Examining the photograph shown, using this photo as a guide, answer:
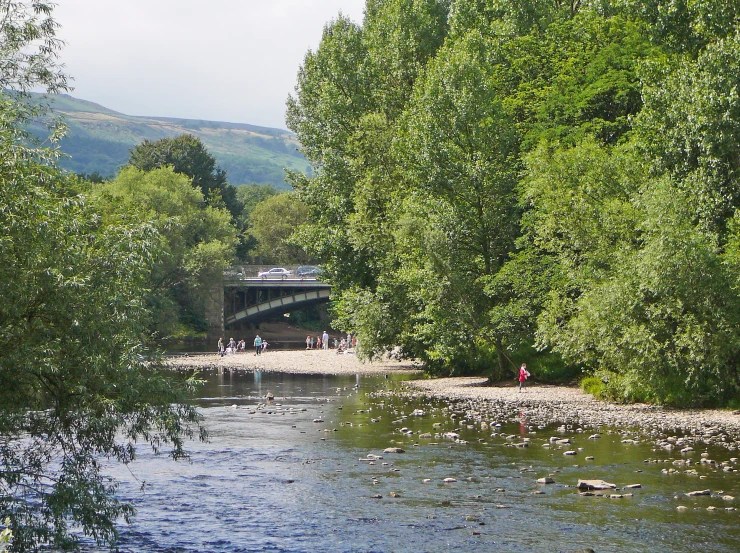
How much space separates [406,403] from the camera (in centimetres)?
4547

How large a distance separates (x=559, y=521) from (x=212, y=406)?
2748 centimetres

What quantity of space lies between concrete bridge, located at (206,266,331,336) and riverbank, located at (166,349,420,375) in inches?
803

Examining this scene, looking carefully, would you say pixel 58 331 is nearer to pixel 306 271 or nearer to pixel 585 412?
pixel 585 412

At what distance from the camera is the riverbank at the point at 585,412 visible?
3353cm

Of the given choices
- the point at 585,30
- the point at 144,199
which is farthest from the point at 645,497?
the point at 144,199

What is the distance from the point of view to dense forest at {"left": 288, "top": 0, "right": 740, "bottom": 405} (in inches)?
1539

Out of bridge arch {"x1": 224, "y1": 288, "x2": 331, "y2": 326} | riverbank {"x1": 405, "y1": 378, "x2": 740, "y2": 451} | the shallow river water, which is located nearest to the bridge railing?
bridge arch {"x1": 224, "y1": 288, "x2": 331, "y2": 326}

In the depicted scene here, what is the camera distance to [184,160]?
13975cm

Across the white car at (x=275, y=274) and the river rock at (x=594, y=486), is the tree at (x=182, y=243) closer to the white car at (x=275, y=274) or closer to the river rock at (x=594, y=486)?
the white car at (x=275, y=274)

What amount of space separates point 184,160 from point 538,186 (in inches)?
3947

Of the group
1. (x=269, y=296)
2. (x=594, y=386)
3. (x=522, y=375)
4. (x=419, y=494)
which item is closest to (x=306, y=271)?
(x=269, y=296)

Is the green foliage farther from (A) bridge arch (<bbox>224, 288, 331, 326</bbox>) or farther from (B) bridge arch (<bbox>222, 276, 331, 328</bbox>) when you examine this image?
(A) bridge arch (<bbox>224, 288, 331, 326</bbox>)

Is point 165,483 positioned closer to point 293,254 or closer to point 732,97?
point 732,97

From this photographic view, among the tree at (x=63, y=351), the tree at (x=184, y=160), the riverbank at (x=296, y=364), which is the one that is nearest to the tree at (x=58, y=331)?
the tree at (x=63, y=351)
